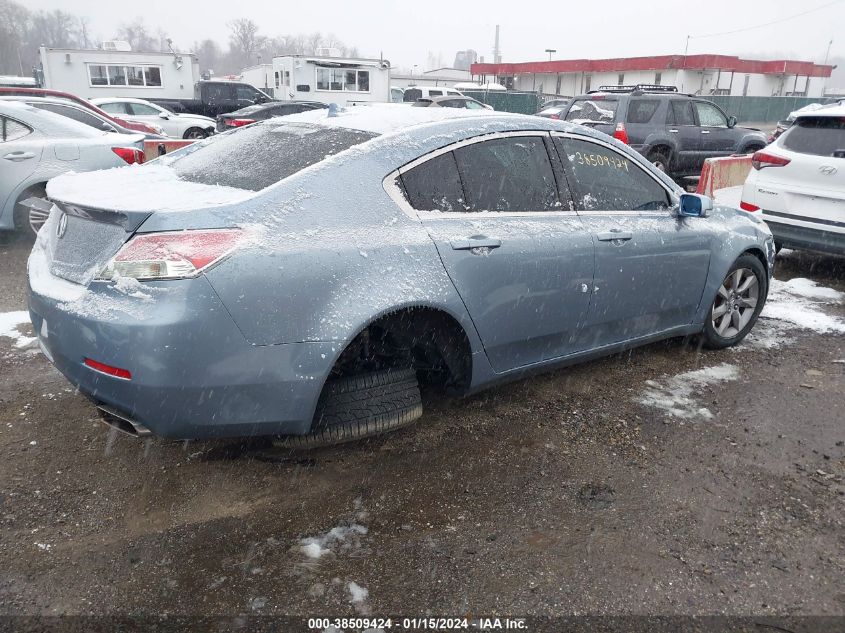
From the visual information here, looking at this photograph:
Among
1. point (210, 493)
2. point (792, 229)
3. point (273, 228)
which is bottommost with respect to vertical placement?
point (210, 493)

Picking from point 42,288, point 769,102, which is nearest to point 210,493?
point 42,288

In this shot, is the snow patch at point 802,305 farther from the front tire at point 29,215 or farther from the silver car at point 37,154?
the front tire at point 29,215

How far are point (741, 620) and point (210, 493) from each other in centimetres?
216

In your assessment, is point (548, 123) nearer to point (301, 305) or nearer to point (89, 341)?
point (301, 305)

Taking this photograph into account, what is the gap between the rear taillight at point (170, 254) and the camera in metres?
2.41

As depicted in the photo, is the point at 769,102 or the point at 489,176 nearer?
the point at 489,176

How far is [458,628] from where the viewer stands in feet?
7.24

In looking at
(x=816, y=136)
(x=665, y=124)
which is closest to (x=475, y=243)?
(x=816, y=136)

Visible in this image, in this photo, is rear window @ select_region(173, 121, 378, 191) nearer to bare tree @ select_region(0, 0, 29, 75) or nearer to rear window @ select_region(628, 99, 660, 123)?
rear window @ select_region(628, 99, 660, 123)

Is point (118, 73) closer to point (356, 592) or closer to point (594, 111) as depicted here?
point (594, 111)

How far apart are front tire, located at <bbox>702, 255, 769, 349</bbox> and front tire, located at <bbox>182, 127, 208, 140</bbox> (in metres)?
15.7

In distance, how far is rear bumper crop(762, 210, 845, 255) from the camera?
19.9 feet

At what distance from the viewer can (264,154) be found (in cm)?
319

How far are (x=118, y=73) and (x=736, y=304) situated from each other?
25341 mm
